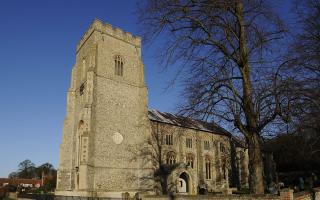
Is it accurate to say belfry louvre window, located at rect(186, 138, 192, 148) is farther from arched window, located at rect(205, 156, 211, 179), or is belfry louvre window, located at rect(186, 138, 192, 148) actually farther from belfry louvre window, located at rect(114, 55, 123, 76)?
belfry louvre window, located at rect(114, 55, 123, 76)

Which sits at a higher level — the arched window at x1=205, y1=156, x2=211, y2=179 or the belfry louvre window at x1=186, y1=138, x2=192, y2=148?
the belfry louvre window at x1=186, y1=138, x2=192, y2=148

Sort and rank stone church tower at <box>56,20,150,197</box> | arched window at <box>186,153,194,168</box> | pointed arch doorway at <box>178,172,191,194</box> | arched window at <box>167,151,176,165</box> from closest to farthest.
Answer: stone church tower at <box>56,20,150,197</box>, pointed arch doorway at <box>178,172,191,194</box>, arched window at <box>167,151,176,165</box>, arched window at <box>186,153,194,168</box>

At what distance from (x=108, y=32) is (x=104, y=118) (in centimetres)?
1099

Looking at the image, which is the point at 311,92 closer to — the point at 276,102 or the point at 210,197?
the point at 276,102

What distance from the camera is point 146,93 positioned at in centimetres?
3966

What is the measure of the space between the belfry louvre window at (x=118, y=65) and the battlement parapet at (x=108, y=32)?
280 cm

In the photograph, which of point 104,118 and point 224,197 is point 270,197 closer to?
point 224,197

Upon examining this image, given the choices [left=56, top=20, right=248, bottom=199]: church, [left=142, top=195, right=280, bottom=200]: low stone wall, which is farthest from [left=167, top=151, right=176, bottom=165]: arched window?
[left=142, top=195, right=280, bottom=200]: low stone wall

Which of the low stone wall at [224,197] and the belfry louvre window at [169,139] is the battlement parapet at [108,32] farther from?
the low stone wall at [224,197]

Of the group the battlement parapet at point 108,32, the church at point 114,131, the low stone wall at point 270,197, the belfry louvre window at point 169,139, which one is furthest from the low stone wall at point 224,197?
the battlement parapet at point 108,32

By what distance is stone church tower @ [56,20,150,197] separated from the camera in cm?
3316

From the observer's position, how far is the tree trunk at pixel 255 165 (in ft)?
38.7

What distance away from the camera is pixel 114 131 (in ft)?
117

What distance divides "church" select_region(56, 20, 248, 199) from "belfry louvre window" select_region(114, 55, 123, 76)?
0.12 meters
